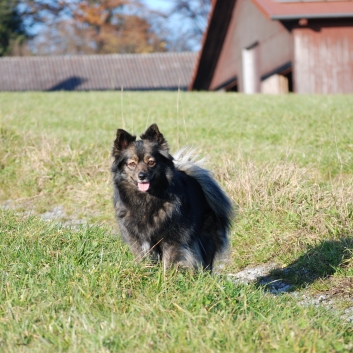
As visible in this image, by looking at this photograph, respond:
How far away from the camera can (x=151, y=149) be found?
5.21 m

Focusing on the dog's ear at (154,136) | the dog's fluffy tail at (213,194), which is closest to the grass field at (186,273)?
the dog's fluffy tail at (213,194)

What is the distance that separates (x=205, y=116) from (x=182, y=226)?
9431mm

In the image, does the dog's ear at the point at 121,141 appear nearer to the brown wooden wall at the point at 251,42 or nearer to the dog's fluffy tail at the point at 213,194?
the dog's fluffy tail at the point at 213,194

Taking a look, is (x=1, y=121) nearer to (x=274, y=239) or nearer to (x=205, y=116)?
(x=205, y=116)

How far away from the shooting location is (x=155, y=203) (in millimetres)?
5266

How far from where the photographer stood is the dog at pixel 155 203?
515 cm

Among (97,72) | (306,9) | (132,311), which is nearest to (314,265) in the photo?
(132,311)

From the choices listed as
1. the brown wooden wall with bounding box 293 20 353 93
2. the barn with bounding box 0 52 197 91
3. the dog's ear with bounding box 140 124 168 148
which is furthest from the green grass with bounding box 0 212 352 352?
the barn with bounding box 0 52 197 91

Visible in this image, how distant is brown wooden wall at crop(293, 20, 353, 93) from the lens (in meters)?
21.5

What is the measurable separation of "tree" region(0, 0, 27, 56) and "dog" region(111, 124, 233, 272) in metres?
44.4

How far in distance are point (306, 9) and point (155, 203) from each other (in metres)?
17.3

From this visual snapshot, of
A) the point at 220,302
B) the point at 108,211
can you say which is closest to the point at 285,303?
the point at 220,302

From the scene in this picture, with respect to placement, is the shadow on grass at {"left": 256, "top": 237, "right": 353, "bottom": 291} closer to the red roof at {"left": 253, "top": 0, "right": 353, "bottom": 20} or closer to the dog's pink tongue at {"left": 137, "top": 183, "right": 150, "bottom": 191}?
the dog's pink tongue at {"left": 137, "top": 183, "right": 150, "bottom": 191}

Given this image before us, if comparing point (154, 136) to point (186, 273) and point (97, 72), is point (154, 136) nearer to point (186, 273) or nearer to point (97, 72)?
point (186, 273)
